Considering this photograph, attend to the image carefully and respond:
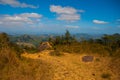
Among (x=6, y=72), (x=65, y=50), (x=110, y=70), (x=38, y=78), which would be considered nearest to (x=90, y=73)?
(x=110, y=70)

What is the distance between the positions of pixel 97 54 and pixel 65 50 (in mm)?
4051

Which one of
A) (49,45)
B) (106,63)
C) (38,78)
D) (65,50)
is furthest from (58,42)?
(38,78)

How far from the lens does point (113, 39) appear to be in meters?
21.3

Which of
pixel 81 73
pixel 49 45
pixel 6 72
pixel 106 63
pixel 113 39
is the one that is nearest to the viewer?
pixel 6 72

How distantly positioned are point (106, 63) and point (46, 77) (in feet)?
19.6

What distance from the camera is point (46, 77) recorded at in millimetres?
10414

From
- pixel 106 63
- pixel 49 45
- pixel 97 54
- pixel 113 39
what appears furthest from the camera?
pixel 49 45

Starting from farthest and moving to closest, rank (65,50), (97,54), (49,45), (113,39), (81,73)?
1. (49,45)
2. (113,39)
3. (65,50)
4. (97,54)
5. (81,73)

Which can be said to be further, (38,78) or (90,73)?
(90,73)

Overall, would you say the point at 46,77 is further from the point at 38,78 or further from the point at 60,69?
the point at 60,69

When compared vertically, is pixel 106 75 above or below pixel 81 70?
below

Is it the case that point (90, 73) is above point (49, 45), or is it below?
below

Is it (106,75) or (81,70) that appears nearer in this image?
(106,75)

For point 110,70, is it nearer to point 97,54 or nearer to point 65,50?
point 97,54
